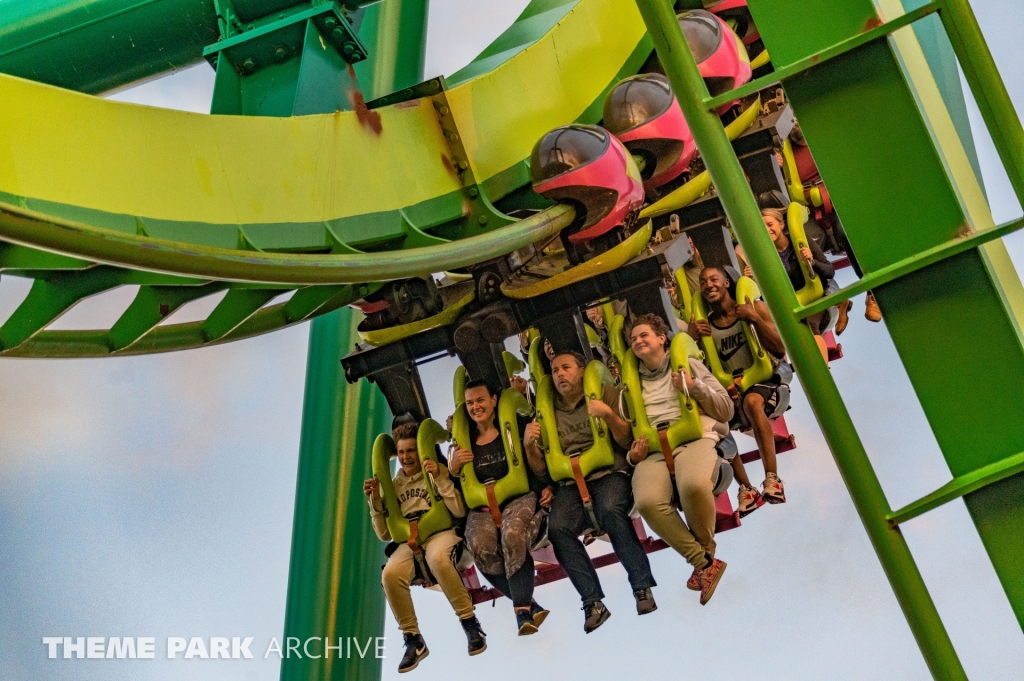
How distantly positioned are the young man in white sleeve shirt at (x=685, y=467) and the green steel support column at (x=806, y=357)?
3625 millimetres

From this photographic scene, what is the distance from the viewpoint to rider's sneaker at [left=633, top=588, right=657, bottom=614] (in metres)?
6.29

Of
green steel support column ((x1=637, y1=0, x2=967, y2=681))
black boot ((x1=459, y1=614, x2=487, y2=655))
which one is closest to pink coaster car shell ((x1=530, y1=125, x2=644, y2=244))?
black boot ((x1=459, y1=614, x2=487, y2=655))

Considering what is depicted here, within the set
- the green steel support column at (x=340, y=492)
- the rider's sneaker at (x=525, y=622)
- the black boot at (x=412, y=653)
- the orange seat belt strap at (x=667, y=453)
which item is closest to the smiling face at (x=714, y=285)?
the orange seat belt strap at (x=667, y=453)

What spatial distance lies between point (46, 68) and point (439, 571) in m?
3.08

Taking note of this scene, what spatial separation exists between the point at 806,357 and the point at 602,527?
4022mm

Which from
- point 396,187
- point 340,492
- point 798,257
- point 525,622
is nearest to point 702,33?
point 798,257

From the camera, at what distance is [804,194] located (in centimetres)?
853

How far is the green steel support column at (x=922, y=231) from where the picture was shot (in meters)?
2.71

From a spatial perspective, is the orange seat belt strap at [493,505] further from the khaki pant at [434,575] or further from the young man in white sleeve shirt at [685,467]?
the young man in white sleeve shirt at [685,467]

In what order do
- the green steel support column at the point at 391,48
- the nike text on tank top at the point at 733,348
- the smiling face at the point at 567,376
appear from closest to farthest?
the smiling face at the point at 567,376 → the nike text on tank top at the point at 733,348 → the green steel support column at the point at 391,48

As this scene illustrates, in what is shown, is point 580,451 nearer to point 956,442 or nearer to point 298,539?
point 298,539

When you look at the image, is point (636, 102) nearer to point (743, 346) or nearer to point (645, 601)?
point (743, 346)

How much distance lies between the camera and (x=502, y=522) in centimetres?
684

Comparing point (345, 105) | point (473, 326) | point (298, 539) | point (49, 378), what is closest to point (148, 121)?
point (345, 105)
